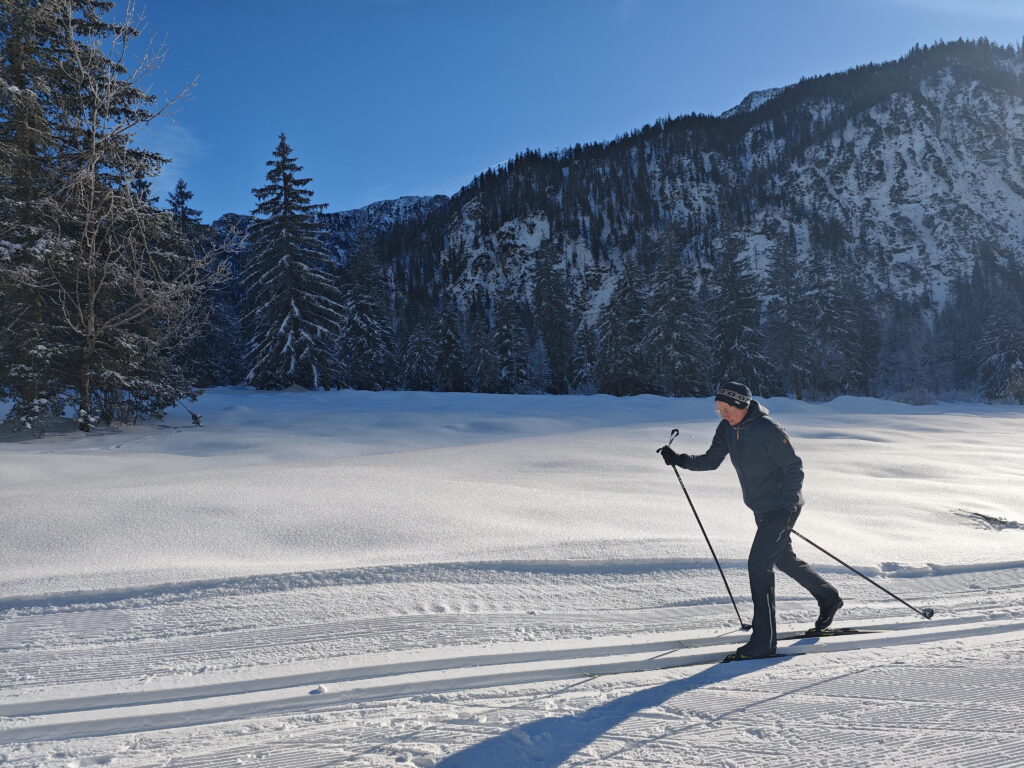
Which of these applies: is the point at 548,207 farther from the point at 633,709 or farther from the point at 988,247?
the point at 633,709

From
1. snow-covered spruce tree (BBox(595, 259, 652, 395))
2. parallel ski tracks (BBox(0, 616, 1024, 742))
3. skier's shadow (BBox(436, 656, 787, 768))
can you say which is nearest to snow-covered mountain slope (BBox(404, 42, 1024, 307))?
snow-covered spruce tree (BBox(595, 259, 652, 395))

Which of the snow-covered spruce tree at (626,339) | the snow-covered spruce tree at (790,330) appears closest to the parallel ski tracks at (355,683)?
the snow-covered spruce tree at (626,339)

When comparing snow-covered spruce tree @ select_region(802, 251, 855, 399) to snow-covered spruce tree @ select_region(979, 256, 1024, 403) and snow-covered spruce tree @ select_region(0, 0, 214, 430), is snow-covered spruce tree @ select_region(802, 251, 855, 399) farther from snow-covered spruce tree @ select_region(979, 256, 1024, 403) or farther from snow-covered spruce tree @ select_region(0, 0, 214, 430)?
snow-covered spruce tree @ select_region(0, 0, 214, 430)

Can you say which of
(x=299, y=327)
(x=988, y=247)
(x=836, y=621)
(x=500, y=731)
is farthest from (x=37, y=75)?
(x=988, y=247)

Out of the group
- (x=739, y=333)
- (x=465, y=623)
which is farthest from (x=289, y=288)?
(x=739, y=333)

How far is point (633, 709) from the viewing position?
9.04 ft

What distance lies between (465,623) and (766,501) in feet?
7.22

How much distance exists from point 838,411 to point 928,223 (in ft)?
402

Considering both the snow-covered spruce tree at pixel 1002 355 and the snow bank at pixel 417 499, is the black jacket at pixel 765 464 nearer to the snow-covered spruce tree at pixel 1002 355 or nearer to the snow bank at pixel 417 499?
the snow bank at pixel 417 499

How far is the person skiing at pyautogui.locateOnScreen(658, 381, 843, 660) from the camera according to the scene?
3.41 meters

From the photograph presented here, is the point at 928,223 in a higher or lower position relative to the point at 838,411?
higher

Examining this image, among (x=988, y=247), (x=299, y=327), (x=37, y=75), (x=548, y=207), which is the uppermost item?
(x=548, y=207)

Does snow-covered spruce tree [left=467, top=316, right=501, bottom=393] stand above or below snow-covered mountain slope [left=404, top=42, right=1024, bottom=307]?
below

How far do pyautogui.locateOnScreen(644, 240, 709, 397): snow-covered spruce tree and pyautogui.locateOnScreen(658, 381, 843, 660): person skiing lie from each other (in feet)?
102
